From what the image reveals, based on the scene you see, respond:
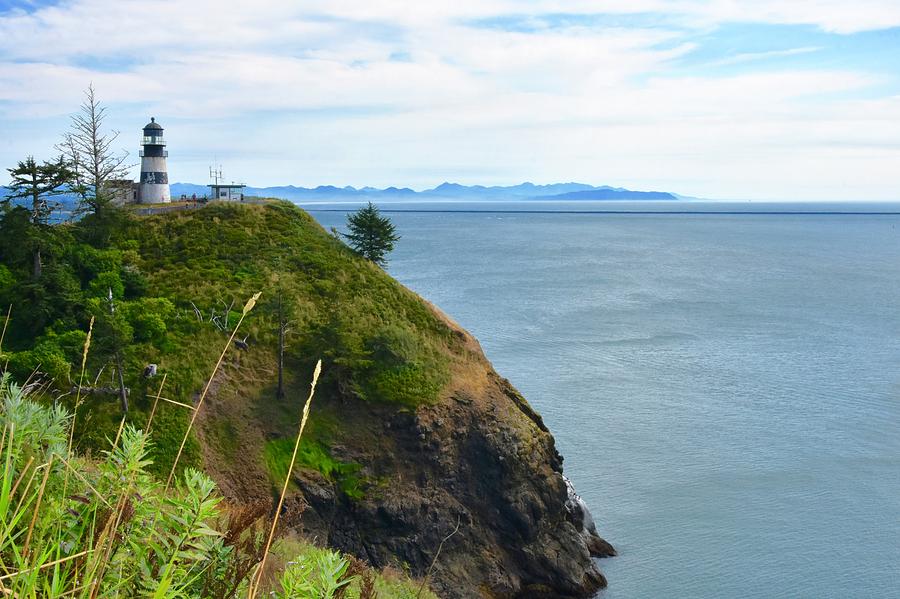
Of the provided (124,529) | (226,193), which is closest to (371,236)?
(226,193)

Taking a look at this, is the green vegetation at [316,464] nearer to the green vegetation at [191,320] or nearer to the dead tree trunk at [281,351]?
the green vegetation at [191,320]

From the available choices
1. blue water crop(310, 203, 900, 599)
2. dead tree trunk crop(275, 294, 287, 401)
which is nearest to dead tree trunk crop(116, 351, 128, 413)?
dead tree trunk crop(275, 294, 287, 401)

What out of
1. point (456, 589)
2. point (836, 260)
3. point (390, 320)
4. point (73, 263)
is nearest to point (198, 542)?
point (456, 589)

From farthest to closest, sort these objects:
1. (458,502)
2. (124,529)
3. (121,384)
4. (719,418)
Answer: (719,418) < (458,502) < (121,384) < (124,529)

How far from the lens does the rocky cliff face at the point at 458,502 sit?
1183 inches

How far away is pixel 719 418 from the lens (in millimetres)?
50188

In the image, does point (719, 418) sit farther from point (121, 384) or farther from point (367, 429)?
point (121, 384)

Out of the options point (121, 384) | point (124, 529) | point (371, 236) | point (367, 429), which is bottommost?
point (367, 429)

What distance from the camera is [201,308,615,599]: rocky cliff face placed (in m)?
30.0

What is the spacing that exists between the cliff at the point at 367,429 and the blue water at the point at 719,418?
16.3 ft

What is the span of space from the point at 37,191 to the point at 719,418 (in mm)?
42426

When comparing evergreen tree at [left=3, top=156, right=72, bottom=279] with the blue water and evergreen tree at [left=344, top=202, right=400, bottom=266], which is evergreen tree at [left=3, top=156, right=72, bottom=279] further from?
the blue water

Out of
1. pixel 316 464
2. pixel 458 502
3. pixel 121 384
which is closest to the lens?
pixel 121 384

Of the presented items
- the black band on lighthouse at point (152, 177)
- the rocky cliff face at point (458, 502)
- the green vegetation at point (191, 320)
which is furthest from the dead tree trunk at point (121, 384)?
the black band on lighthouse at point (152, 177)
